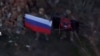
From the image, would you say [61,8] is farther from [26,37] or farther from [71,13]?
[26,37]

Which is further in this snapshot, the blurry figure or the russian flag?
the blurry figure

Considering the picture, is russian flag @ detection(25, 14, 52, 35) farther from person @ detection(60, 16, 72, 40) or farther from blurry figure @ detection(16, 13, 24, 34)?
person @ detection(60, 16, 72, 40)

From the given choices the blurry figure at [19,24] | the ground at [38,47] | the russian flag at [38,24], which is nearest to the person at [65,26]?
the ground at [38,47]

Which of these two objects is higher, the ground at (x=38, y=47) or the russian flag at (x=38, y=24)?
the russian flag at (x=38, y=24)

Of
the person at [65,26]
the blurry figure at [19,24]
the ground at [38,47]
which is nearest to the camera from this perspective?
the ground at [38,47]

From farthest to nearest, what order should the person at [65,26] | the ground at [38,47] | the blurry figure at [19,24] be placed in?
the blurry figure at [19,24], the person at [65,26], the ground at [38,47]

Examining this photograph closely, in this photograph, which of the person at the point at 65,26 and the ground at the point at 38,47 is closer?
the ground at the point at 38,47

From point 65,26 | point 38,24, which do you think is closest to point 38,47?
point 38,24

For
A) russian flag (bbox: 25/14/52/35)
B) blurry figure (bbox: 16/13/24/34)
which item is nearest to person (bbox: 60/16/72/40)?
russian flag (bbox: 25/14/52/35)

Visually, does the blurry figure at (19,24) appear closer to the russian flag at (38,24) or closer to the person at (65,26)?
the russian flag at (38,24)
